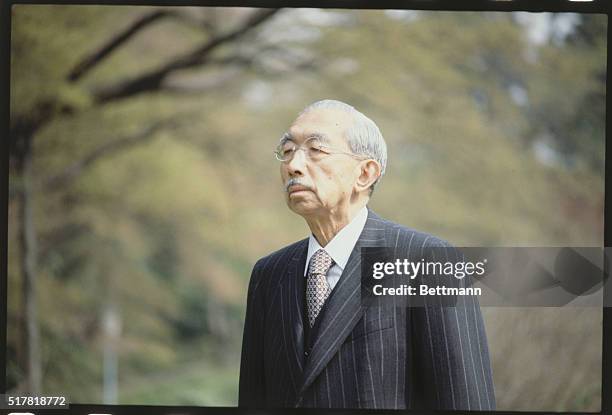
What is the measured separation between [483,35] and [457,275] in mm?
1335

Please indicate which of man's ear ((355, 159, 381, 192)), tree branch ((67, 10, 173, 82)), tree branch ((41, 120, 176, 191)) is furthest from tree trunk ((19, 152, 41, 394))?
man's ear ((355, 159, 381, 192))

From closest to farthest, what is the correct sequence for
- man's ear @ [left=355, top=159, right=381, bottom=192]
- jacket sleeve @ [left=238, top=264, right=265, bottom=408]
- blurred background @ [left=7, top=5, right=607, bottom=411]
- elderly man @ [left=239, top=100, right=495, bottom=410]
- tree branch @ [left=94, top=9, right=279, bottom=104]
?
elderly man @ [left=239, top=100, right=495, bottom=410], man's ear @ [left=355, top=159, right=381, bottom=192], jacket sleeve @ [left=238, top=264, right=265, bottom=408], blurred background @ [left=7, top=5, right=607, bottom=411], tree branch @ [left=94, top=9, right=279, bottom=104]

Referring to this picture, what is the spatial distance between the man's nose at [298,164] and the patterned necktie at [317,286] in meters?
0.45

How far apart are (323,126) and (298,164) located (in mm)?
224

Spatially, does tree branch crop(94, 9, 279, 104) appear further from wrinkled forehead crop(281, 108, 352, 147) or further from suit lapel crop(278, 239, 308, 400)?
suit lapel crop(278, 239, 308, 400)

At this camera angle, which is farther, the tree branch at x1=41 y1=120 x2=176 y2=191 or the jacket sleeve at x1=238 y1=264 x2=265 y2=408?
the tree branch at x1=41 y1=120 x2=176 y2=191

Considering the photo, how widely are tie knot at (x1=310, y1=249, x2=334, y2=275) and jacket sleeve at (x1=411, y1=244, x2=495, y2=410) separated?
0.49 metres

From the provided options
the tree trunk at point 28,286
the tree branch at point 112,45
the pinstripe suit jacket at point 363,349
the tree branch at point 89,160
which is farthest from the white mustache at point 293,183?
the tree trunk at point 28,286

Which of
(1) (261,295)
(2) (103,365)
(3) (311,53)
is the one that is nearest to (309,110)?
(3) (311,53)

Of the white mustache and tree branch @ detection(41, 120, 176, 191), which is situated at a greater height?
tree branch @ detection(41, 120, 176, 191)

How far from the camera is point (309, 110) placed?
429cm

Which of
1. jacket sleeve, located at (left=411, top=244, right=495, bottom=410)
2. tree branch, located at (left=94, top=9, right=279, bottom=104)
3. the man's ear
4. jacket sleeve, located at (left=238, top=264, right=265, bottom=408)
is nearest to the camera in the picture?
jacket sleeve, located at (left=411, top=244, right=495, bottom=410)

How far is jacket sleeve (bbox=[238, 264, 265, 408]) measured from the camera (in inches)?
171

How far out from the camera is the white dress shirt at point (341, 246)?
13.9 feet
